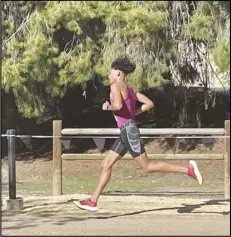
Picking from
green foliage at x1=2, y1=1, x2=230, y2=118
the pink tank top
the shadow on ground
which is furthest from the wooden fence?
green foliage at x1=2, y1=1, x2=230, y2=118

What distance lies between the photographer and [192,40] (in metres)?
16.1

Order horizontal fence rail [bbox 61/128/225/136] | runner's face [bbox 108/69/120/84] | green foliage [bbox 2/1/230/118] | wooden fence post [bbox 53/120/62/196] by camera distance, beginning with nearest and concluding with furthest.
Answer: runner's face [bbox 108/69/120/84] < horizontal fence rail [bbox 61/128/225/136] < wooden fence post [bbox 53/120/62/196] < green foliage [bbox 2/1/230/118]

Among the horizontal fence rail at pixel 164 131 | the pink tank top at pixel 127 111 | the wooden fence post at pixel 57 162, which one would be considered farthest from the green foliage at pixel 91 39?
the pink tank top at pixel 127 111

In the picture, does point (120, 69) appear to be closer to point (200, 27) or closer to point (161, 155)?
point (161, 155)

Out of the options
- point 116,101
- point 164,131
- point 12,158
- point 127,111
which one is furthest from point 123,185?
point 116,101

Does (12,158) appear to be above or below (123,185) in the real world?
above

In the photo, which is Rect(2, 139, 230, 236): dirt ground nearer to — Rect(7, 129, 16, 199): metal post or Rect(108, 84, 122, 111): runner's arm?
Rect(7, 129, 16, 199): metal post

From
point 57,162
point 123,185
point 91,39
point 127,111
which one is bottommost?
point 123,185

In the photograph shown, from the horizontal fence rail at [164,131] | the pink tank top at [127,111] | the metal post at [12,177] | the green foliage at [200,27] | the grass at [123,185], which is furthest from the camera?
the green foliage at [200,27]

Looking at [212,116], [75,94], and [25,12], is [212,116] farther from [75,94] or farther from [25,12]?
[25,12]

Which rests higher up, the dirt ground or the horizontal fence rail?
the horizontal fence rail

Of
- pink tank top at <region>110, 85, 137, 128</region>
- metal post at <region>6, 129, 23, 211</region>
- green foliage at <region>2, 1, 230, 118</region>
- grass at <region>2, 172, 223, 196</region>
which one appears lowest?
grass at <region>2, 172, 223, 196</region>

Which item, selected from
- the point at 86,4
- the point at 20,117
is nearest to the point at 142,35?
the point at 86,4

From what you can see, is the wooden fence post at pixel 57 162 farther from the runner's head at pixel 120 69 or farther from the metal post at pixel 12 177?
the runner's head at pixel 120 69
